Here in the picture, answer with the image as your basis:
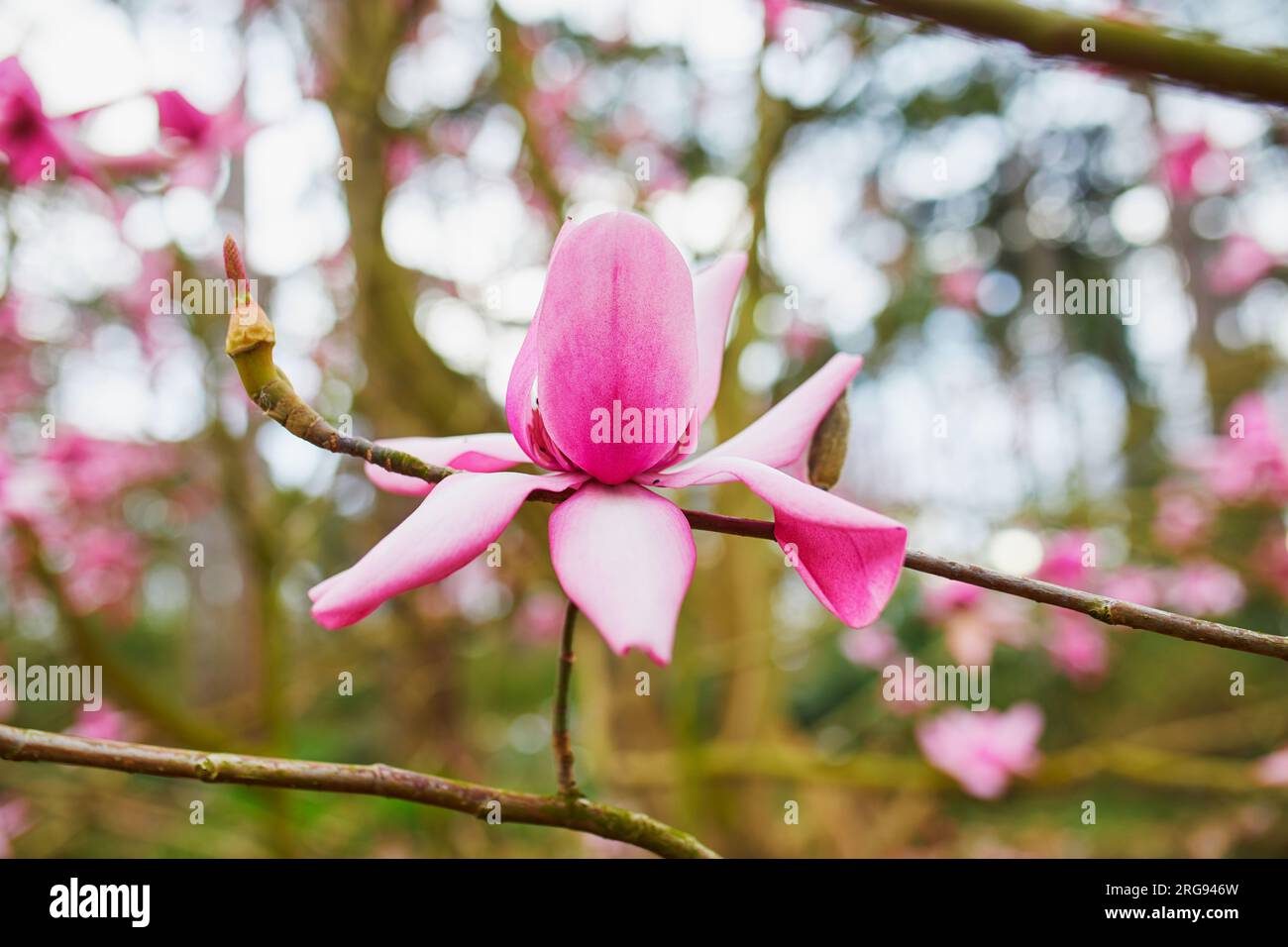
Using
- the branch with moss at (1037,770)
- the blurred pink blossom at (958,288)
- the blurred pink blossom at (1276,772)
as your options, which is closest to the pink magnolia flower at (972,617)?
the branch with moss at (1037,770)

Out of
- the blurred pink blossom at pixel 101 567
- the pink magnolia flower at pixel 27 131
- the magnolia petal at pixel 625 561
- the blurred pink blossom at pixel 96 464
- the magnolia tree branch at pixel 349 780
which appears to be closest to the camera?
the magnolia petal at pixel 625 561

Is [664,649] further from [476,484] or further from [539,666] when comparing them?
[539,666]

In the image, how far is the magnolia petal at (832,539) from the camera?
1.40ft

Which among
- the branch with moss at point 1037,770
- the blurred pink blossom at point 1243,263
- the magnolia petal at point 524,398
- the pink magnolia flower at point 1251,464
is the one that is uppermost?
the blurred pink blossom at point 1243,263

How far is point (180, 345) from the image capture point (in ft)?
9.31

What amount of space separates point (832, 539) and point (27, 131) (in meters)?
1.14

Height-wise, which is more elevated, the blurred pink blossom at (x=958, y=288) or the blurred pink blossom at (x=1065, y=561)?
the blurred pink blossom at (x=958, y=288)

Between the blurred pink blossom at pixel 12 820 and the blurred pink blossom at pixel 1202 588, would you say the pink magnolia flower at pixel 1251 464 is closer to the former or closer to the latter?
the blurred pink blossom at pixel 1202 588

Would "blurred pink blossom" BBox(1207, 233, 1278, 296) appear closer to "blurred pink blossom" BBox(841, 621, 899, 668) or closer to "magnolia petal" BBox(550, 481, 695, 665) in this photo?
"blurred pink blossom" BBox(841, 621, 899, 668)

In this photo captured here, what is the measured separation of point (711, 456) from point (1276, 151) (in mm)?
3501

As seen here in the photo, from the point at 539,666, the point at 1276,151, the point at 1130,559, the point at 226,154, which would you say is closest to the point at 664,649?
the point at 226,154

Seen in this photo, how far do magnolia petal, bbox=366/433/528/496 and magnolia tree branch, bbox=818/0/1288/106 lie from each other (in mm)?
301

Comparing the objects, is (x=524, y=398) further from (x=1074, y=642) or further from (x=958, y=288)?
(x=958, y=288)

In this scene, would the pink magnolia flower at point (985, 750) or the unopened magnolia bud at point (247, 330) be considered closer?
the unopened magnolia bud at point (247, 330)
